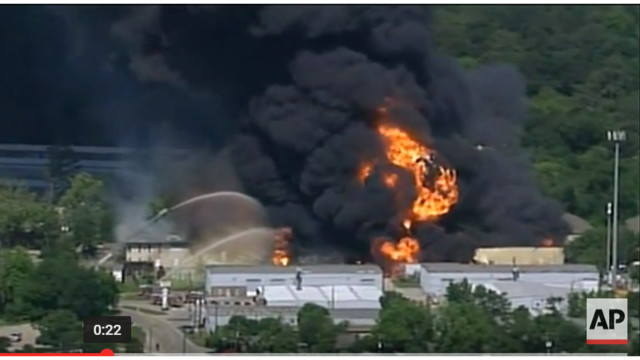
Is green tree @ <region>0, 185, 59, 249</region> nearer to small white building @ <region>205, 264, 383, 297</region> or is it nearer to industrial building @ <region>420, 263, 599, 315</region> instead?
small white building @ <region>205, 264, 383, 297</region>

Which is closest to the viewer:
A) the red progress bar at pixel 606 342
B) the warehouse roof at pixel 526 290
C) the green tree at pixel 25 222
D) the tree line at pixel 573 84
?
the red progress bar at pixel 606 342

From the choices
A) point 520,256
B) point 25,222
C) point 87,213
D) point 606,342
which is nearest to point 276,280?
point 87,213

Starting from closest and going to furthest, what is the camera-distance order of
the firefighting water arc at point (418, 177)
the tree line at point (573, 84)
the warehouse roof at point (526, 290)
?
the warehouse roof at point (526, 290) → the firefighting water arc at point (418, 177) → the tree line at point (573, 84)

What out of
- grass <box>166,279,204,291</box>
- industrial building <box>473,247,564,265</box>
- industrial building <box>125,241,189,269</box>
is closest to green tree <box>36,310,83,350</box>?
grass <box>166,279,204,291</box>

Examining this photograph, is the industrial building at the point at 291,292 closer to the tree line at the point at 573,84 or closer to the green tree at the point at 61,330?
the green tree at the point at 61,330

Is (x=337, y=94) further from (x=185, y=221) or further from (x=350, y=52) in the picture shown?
(x=185, y=221)

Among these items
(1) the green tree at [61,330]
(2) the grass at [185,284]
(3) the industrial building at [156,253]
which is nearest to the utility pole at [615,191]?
(2) the grass at [185,284]
